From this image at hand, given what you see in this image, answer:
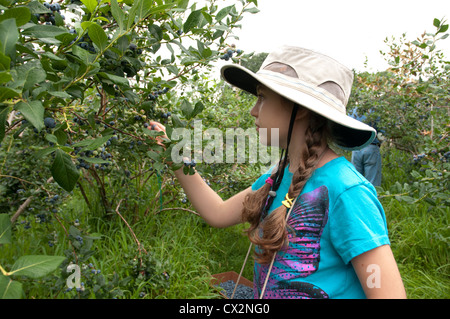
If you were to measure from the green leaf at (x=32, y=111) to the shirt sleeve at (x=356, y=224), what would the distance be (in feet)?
2.47

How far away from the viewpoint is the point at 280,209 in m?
1.04

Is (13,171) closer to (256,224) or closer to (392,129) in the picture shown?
(256,224)

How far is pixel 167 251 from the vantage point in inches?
95.0

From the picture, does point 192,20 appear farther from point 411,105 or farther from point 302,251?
point 411,105

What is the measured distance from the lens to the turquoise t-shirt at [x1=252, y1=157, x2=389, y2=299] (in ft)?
3.03

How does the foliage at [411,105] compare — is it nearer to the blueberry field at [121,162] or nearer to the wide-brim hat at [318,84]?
the blueberry field at [121,162]

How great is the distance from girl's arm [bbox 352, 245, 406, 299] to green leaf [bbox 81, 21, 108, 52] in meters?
0.82

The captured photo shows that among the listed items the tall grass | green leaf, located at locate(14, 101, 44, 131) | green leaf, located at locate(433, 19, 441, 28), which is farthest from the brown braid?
the tall grass

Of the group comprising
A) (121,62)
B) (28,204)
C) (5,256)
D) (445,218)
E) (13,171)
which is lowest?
(5,256)

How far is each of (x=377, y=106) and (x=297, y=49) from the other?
14.4 ft

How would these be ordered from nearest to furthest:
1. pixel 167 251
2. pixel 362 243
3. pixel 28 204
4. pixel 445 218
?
pixel 362 243 < pixel 28 204 < pixel 167 251 < pixel 445 218

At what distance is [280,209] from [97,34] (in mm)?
675

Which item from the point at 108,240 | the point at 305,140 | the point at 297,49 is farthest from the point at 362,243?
the point at 108,240

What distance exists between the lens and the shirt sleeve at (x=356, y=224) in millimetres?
898
